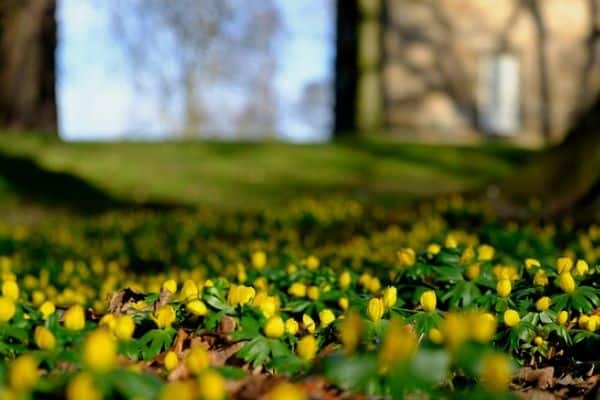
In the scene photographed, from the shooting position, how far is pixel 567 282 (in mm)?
2553

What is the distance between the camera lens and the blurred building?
20633mm

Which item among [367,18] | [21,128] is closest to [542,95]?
[367,18]

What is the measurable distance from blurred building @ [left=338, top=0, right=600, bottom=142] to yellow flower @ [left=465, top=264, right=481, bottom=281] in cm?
1723

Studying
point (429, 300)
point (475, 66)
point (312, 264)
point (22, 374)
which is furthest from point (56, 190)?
point (475, 66)

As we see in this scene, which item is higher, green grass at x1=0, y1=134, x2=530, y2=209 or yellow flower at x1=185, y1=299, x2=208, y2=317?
yellow flower at x1=185, y1=299, x2=208, y2=317

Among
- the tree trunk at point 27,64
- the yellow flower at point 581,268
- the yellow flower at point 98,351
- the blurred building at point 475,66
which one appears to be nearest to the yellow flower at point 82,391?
the yellow flower at point 98,351

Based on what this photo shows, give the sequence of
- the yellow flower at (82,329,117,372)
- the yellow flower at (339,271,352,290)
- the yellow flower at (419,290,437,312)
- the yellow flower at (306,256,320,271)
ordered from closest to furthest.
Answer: the yellow flower at (82,329,117,372)
the yellow flower at (419,290,437,312)
the yellow flower at (339,271,352,290)
the yellow flower at (306,256,320,271)

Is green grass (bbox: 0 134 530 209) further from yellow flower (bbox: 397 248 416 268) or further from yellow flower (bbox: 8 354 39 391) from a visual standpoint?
yellow flower (bbox: 8 354 39 391)

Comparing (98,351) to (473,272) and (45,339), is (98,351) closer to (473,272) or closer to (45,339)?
(45,339)

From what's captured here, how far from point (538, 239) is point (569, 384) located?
108 inches

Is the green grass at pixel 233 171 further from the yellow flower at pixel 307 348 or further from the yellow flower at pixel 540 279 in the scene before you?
the yellow flower at pixel 307 348

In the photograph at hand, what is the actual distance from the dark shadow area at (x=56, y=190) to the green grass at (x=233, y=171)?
0.05 ft

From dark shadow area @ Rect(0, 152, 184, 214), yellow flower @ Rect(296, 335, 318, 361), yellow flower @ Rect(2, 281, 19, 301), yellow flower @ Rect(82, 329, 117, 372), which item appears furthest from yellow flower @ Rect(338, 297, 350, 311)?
dark shadow area @ Rect(0, 152, 184, 214)

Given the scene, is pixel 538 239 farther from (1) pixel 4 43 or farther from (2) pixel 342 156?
(1) pixel 4 43
